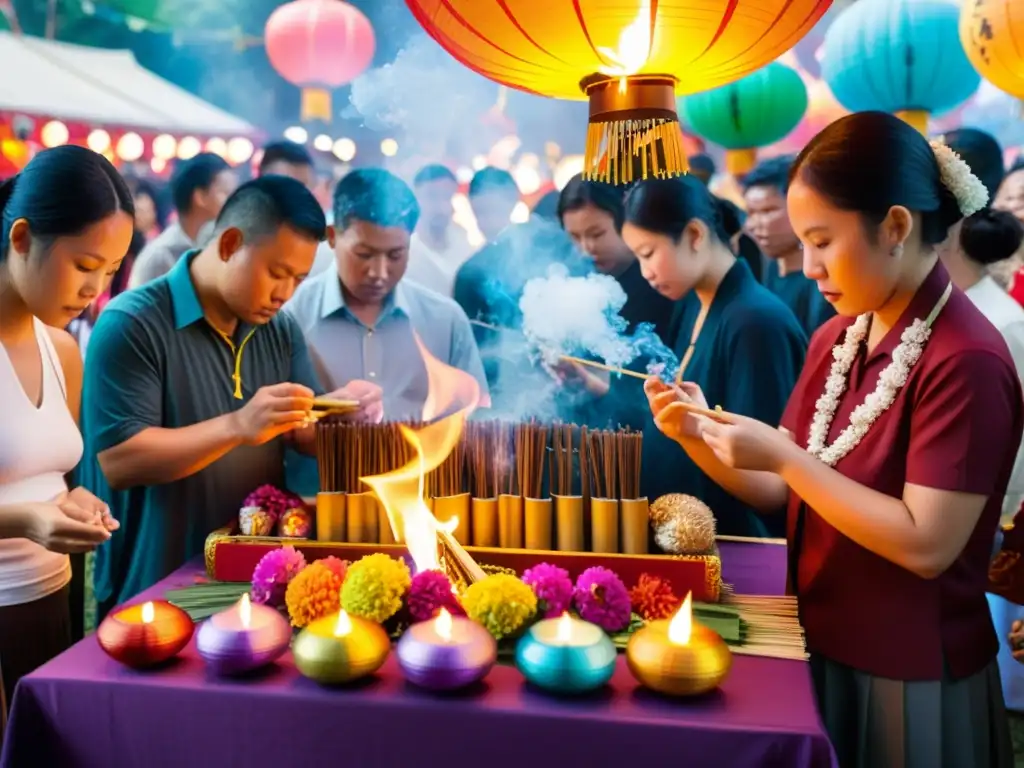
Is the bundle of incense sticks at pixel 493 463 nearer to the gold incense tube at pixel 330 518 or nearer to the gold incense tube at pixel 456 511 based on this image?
the gold incense tube at pixel 456 511

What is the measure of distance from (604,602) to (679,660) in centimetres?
28

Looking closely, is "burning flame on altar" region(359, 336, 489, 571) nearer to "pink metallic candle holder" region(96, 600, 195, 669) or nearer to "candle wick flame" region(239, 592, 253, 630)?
"candle wick flame" region(239, 592, 253, 630)

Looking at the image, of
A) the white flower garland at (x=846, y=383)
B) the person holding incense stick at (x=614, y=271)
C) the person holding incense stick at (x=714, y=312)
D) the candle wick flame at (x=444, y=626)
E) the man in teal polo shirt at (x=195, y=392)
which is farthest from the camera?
the person holding incense stick at (x=614, y=271)

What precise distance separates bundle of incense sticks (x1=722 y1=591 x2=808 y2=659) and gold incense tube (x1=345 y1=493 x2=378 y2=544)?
83 centimetres

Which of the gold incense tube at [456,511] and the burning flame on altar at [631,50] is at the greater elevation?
the burning flame on altar at [631,50]

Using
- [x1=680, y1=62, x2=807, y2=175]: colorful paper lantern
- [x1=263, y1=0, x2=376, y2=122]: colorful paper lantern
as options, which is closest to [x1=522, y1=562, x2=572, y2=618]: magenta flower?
[x1=263, y1=0, x2=376, y2=122]: colorful paper lantern

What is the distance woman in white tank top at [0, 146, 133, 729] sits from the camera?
6.66 feet

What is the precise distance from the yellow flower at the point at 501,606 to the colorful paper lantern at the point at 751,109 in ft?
8.46

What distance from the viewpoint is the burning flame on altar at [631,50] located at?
1439mm

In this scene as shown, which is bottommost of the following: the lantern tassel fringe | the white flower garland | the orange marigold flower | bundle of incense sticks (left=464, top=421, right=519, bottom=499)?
the orange marigold flower

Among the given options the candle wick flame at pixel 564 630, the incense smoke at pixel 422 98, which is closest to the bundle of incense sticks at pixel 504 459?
the candle wick flame at pixel 564 630

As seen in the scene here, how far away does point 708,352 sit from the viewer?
3.00 meters

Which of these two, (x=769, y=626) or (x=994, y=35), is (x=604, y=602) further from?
(x=994, y=35)

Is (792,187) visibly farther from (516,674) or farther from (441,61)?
(441,61)
